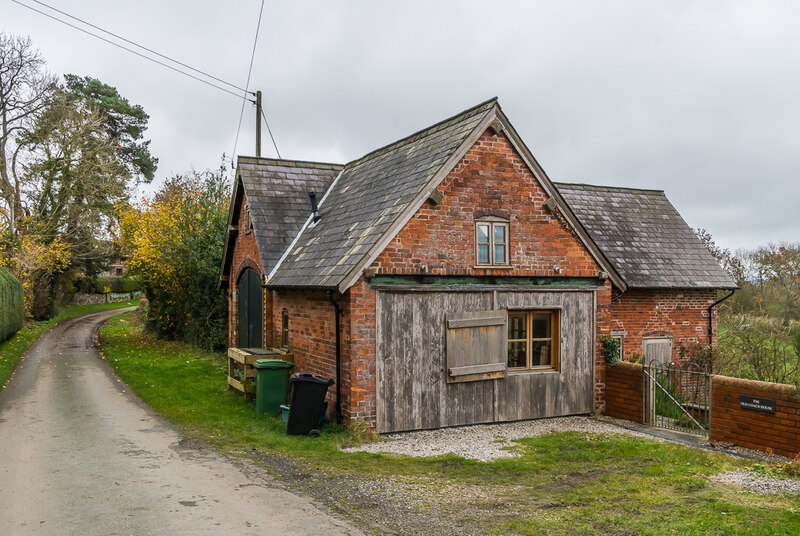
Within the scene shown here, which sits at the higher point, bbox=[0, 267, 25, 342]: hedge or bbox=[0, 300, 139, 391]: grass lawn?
bbox=[0, 267, 25, 342]: hedge

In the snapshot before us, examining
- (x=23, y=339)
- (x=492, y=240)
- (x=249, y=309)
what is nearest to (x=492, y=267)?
(x=492, y=240)

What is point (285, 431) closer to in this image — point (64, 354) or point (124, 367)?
point (124, 367)

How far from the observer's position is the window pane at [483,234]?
508 inches

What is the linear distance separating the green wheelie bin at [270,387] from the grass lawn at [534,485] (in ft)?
1.13

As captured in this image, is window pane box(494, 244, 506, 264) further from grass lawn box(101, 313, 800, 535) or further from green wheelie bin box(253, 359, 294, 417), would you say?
green wheelie bin box(253, 359, 294, 417)

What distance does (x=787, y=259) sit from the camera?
42156mm

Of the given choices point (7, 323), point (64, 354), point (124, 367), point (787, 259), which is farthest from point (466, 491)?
point (787, 259)

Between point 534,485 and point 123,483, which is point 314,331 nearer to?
point 123,483

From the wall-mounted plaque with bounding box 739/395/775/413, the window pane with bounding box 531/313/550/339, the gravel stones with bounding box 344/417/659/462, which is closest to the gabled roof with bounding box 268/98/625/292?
the window pane with bounding box 531/313/550/339

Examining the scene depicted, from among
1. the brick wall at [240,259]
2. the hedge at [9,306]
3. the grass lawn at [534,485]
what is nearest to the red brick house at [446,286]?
the brick wall at [240,259]

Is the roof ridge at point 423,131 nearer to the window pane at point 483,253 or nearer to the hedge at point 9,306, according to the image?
the window pane at point 483,253

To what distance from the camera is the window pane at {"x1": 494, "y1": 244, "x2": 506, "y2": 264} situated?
13.0 metres

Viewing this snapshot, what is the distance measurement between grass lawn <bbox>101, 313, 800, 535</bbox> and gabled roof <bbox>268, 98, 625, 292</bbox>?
3101 mm

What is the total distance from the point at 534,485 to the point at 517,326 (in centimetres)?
502
